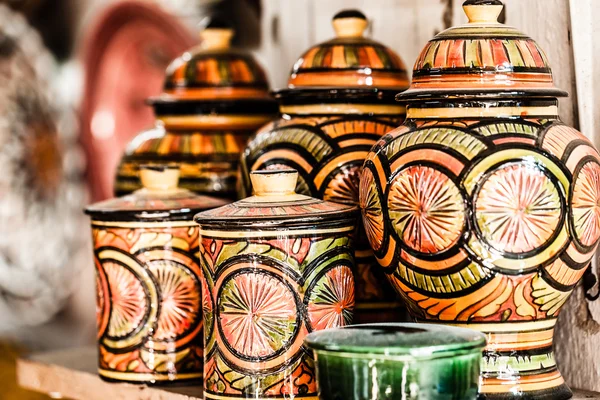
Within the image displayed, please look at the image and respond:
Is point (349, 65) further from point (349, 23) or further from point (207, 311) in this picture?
point (207, 311)

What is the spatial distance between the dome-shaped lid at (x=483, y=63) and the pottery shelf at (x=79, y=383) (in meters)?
0.31

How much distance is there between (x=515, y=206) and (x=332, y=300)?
0.21 metres

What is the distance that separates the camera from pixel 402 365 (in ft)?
2.47

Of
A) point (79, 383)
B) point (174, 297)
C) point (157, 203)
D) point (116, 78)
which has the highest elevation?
point (116, 78)

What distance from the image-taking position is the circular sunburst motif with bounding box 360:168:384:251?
91 centimetres

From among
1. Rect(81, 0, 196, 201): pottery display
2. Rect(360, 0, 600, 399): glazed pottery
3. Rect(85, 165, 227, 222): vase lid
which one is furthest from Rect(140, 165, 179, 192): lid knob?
Rect(81, 0, 196, 201): pottery display

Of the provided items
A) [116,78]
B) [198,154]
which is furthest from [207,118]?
[116,78]

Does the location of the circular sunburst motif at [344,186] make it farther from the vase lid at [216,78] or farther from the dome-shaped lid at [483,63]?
the vase lid at [216,78]

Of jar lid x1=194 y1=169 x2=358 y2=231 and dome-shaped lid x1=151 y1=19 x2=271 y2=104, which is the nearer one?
jar lid x1=194 y1=169 x2=358 y2=231

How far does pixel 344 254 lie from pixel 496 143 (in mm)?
197

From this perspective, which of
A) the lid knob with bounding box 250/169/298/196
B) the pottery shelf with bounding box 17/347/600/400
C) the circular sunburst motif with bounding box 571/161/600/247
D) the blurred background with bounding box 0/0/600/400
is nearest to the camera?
the circular sunburst motif with bounding box 571/161/600/247

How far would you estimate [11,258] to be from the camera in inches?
89.0

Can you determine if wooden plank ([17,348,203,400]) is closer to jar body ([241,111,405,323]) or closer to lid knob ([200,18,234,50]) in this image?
jar body ([241,111,405,323])

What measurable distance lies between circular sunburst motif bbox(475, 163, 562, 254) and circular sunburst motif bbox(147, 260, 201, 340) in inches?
15.6
